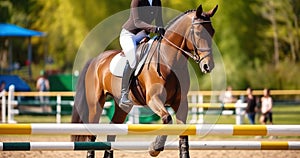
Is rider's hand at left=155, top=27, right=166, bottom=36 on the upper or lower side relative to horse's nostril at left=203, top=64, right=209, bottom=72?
upper

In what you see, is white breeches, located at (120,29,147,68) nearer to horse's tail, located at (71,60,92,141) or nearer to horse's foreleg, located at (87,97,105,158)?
horse's foreleg, located at (87,97,105,158)

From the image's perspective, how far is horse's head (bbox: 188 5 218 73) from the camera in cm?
938

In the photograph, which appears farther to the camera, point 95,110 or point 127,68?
point 95,110

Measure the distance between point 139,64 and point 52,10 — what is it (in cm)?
4337

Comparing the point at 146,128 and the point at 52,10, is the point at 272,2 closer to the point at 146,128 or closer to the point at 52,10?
the point at 52,10

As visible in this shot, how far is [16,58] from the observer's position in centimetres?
6075

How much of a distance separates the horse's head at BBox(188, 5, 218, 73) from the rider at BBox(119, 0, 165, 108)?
662 millimetres

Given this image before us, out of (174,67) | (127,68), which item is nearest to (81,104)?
(127,68)

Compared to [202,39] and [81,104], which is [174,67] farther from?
[81,104]

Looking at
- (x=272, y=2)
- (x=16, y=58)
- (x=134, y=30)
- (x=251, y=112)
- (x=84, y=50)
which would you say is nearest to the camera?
(x=134, y=30)

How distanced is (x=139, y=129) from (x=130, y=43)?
8.93 ft

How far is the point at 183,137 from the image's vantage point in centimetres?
952

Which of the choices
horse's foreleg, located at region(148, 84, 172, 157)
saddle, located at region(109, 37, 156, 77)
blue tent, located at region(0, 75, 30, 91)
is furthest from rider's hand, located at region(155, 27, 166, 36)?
blue tent, located at region(0, 75, 30, 91)

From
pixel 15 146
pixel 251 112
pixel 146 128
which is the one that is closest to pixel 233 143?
pixel 146 128
